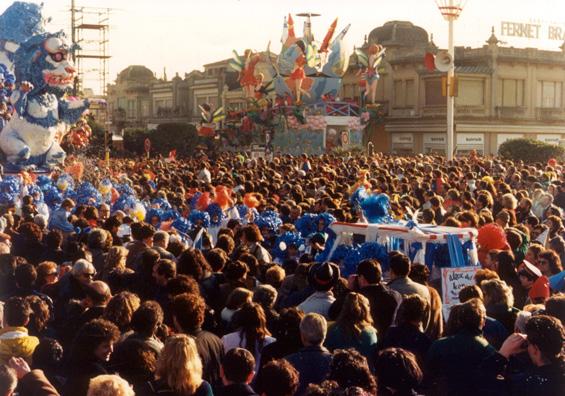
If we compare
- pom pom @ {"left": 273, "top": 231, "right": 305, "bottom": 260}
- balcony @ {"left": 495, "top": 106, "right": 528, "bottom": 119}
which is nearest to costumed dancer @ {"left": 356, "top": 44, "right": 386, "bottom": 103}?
balcony @ {"left": 495, "top": 106, "right": 528, "bottom": 119}

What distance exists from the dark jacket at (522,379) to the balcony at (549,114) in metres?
46.1

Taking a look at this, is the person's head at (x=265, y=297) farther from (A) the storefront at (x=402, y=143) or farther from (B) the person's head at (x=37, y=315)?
(A) the storefront at (x=402, y=143)

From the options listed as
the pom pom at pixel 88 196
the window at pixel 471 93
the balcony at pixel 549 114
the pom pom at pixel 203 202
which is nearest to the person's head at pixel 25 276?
the pom pom at pixel 203 202

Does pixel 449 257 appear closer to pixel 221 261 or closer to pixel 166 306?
pixel 221 261

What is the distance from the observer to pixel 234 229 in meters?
10.0

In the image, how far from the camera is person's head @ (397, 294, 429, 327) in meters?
5.47

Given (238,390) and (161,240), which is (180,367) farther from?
(161,240)

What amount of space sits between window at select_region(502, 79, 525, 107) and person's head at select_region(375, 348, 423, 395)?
45.0m

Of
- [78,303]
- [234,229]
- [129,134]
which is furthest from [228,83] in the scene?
[78,303]

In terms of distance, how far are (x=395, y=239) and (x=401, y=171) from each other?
11466 mm

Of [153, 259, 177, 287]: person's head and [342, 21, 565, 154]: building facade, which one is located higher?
[342, 21, 565, 154]: building facade

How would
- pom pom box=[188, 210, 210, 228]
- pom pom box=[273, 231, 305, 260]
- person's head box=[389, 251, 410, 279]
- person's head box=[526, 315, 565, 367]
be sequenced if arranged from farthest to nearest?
pom pom box=[188, 210, 210, 228], pom pom box=[273, 231, 305, 260], person's head box=[389, 251, 410, 279], person's head box=[526, 315, 565, 367]

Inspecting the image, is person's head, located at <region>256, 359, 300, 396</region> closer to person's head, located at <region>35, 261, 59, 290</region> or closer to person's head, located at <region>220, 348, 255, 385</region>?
person's head, located at <region>220, 348, 255, 385</region>

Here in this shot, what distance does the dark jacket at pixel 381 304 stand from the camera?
6156mm
